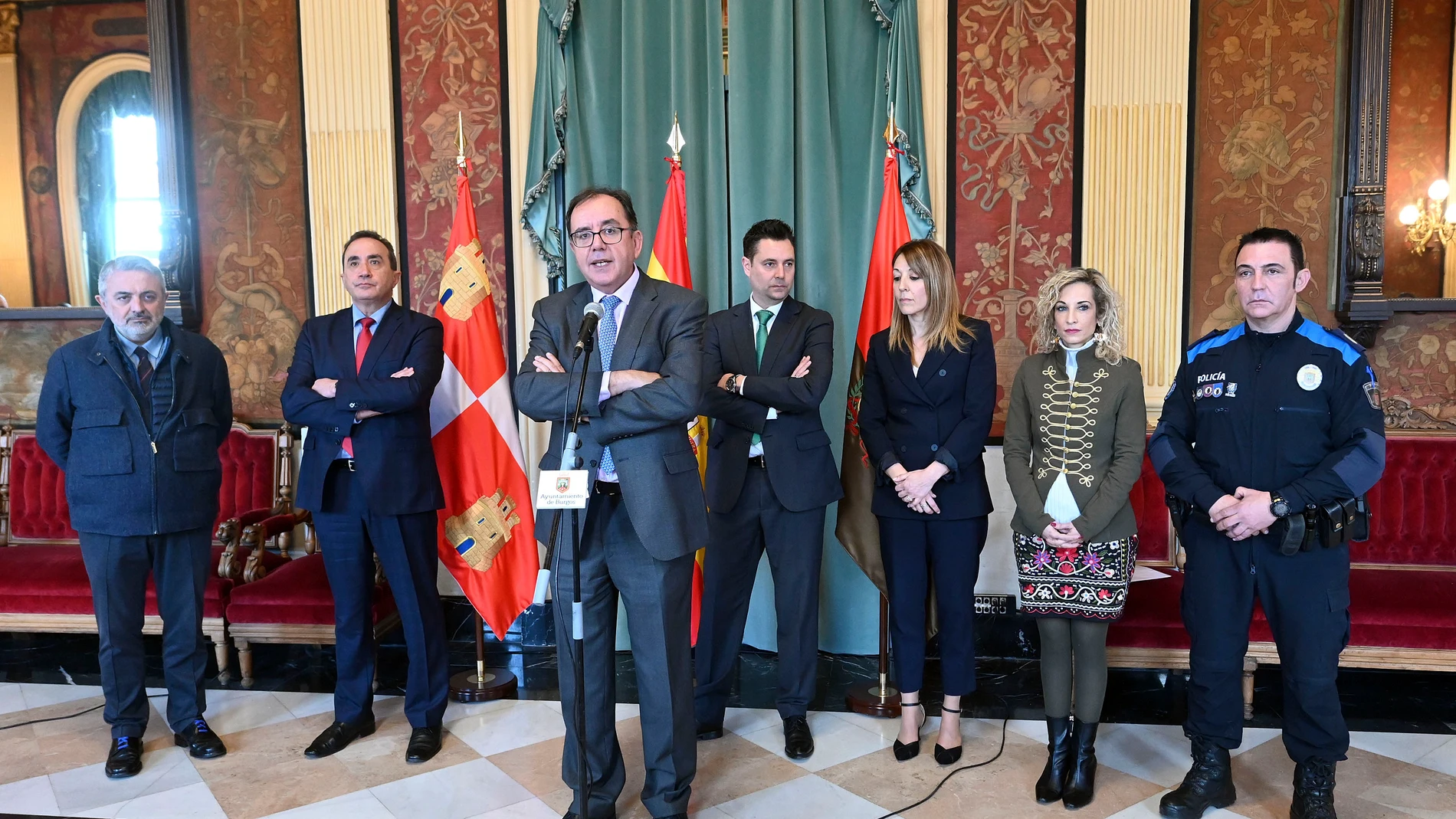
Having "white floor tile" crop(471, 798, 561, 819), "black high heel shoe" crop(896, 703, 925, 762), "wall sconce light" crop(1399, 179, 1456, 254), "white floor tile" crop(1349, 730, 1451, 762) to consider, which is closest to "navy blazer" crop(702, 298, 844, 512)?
"black high heel shoe" crop(896, 703, 925, 762)

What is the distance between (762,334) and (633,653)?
1.19m

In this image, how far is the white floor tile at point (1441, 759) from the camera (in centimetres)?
286

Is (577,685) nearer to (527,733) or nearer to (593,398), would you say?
(593,398)

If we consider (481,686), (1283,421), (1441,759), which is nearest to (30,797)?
(481,686)

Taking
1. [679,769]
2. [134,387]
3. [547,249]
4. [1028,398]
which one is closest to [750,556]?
[679,769]

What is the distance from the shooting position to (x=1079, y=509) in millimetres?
2631

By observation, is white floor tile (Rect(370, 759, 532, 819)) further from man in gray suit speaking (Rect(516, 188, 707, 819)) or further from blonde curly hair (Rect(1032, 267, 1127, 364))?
blonde curly hair (Rect(1032, 267, 1127, 364))

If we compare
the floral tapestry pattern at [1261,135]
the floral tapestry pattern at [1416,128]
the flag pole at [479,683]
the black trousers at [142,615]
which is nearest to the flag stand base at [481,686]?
the flag pole at [479,683]

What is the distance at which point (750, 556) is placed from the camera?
3137mm

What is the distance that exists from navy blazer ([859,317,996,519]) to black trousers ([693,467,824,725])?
34 cm

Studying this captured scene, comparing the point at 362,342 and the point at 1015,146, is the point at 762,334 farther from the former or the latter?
the point at 1015,146

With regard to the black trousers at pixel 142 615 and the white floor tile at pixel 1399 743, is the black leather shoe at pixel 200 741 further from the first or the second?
the white floor tile at pixel 1399 743

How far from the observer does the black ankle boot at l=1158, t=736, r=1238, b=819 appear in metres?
2.56

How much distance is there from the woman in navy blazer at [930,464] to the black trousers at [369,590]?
154 cm
